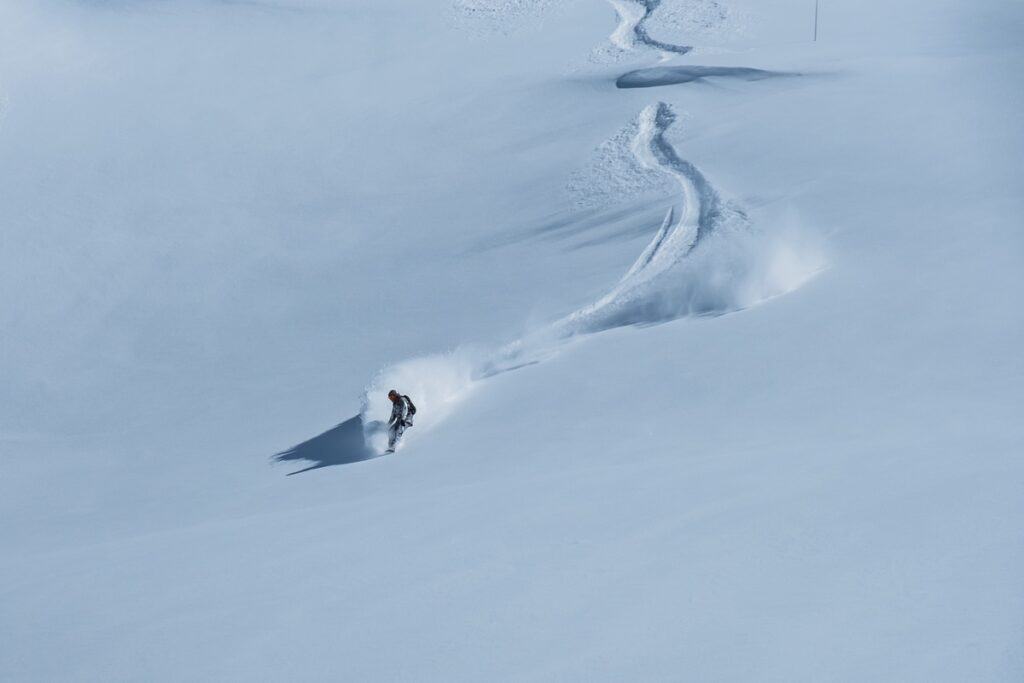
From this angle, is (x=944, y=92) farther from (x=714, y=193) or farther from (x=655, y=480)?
(x=655, y=480)

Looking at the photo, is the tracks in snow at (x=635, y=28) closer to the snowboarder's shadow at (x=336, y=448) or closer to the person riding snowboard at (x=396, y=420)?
the snowboarder's shadow at (x=336, y=448)

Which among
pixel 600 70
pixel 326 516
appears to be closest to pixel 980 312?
pixel 326 516

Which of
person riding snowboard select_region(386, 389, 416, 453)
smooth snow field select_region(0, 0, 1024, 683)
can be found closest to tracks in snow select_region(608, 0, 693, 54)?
smooth snow field select_region(0, 0, 1024, 683)

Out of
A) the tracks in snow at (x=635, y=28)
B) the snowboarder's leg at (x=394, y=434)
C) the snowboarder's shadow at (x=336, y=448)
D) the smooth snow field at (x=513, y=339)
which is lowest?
the snowboarder's shadow at (x=336, y=448)

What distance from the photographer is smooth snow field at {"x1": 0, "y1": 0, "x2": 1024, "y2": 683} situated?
5.43 m

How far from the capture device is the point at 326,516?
829 centimetres

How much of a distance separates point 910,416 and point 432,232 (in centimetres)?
1036

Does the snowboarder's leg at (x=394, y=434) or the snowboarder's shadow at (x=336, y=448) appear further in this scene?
the snowboarder's shadow at (x=336, y=448)

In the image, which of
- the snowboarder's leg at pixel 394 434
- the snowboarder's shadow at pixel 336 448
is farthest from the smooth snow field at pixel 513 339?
the snowboarder's leg at pixel 394 434

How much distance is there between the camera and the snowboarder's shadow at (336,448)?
424 inches

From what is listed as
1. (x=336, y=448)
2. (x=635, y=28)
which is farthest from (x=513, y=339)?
(x=635, y=28)

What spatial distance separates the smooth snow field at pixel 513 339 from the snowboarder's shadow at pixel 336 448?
0.06 meters

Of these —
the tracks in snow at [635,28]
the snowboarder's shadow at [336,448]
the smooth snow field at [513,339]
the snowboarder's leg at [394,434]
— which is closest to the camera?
the smooth snow field at [513,339]

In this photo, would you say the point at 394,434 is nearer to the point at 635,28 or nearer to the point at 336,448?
the point at 336,448
